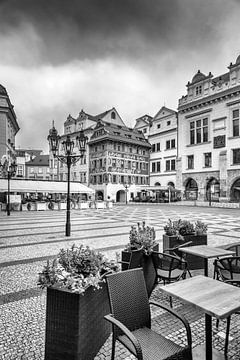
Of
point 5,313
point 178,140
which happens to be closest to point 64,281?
point 5,313

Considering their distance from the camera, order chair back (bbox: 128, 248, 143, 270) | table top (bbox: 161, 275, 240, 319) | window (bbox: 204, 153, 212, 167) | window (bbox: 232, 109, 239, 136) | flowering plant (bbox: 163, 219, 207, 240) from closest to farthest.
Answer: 1. table top (bbox: 161, 275, 240, 319)
2. chair back (bbox: 128, 248, 143, 270)
3. flowering plant (bbox: 163, 219, 207, 240)
4. window (bbox: 232, 109, 239, 136)
5. window (bbox: 204, 153, 212, 167)

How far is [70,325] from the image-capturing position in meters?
2.57

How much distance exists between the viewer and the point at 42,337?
332 cm

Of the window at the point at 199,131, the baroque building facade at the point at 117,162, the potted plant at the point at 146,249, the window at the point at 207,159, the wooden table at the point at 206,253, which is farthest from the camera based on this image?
the baroque building facade at the point at 117,162

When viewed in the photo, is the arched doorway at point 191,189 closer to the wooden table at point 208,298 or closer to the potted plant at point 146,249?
the potted plant at point 146,249

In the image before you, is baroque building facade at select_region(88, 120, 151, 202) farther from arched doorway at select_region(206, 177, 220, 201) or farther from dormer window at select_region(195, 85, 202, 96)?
dormer window at select_region(195, 85, 202, 96)

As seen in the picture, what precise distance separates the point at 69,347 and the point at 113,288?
2.43ft

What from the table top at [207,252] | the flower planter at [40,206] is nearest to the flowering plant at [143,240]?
the table top at [207,252]

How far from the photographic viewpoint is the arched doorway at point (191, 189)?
143ft

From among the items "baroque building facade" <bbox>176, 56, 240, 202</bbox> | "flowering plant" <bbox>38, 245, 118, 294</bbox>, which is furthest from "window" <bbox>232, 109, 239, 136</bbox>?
"flowering plant" <bbox>38, 245, 118, 294</bbox>

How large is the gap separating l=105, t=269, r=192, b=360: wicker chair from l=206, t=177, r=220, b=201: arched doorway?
38448mm

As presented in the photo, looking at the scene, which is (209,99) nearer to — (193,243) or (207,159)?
(207,159)

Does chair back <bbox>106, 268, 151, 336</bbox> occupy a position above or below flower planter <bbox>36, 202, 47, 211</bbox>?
above

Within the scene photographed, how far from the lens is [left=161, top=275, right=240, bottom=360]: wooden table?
233 cm
